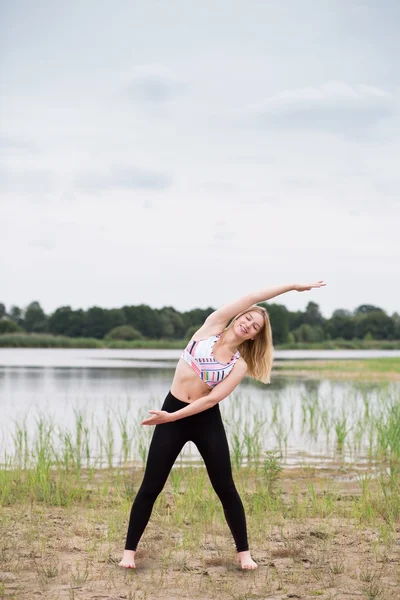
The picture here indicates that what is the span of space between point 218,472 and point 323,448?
660 cm

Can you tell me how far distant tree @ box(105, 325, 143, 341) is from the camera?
6419 cm

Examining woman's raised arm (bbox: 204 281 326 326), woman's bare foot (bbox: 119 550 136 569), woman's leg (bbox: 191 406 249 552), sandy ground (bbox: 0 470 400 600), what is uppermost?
woman's raised arm (bbox: 204 281 326 326)

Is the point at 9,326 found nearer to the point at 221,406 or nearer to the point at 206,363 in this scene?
the point at 221,406

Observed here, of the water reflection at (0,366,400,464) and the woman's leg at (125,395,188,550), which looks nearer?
the woman's leg at (125,395,188,550)

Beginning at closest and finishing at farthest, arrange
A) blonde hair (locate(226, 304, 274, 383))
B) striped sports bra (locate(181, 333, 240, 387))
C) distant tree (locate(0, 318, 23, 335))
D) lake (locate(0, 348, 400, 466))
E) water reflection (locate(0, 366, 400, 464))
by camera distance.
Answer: striped sports bra (locate(181, 333, 240, 387))
blonde hair (locate(226, 304, 274, 383))
lake (locate(0, 348, 400, 466))
water reflection (locate(0, 366, 400, 464))
distant tree (locate(0, 318, 23, 335))

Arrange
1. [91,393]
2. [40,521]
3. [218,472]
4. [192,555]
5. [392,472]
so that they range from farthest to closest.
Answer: [91,393] → [392,472] → [40,521] → [192,555] → [218,472]

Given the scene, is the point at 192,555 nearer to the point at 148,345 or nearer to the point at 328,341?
the point at 148,345

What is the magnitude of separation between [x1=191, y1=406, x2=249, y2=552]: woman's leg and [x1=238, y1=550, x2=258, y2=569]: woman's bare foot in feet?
0.40

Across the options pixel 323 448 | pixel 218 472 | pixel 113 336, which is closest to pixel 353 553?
pixel 218 472

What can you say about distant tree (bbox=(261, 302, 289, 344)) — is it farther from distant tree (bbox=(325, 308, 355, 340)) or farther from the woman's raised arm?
the woman's raised arm

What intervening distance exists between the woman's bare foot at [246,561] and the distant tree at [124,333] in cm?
5974

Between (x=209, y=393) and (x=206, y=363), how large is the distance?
19 cm

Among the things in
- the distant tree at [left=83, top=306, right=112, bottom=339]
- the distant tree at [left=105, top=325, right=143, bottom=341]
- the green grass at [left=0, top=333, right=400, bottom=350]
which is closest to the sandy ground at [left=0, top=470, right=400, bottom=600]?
the green grass at [left=0, top=333, right=400, bottom=350]

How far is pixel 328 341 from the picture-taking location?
68.5m
